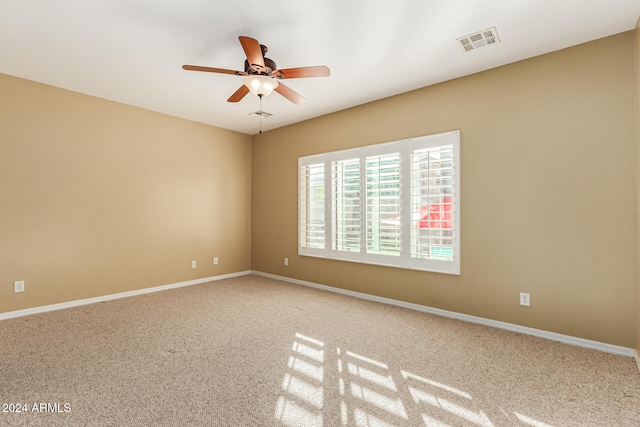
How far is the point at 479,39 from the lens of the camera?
271 cm

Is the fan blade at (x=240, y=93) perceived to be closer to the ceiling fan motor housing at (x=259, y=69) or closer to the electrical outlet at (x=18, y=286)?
the ceiling fan motor housing at (x=259, y=69)

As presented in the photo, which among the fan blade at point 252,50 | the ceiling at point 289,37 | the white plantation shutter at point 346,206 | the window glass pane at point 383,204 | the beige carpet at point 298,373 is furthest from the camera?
the white plantation shutter at point 346,206

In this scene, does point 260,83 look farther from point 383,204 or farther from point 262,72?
point 383,204

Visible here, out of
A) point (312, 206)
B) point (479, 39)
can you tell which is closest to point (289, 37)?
point (479, 39)

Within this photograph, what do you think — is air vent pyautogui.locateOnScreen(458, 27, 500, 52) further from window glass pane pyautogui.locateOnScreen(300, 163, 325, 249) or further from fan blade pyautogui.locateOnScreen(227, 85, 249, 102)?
window glass pane pyautogui.locateOnScreen(300, 163, 325, 249)

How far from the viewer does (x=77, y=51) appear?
2.93m

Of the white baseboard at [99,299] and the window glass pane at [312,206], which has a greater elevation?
the window glass pane at [312,206]

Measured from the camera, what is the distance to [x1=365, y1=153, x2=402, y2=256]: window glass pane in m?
3.89

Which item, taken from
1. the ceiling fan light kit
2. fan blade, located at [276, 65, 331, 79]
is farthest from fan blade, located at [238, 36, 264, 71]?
fan blade, located at [276, 65, 331, 79]

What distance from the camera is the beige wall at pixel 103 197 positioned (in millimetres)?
3537

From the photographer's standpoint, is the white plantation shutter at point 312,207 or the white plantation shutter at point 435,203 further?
the white plantation shutter at point 312,207

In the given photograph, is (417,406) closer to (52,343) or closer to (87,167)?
(52,343)

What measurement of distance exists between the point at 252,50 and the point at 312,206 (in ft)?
9.47

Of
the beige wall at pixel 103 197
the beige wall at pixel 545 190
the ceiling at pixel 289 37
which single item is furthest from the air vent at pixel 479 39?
the beige wall at pixel 103 197
